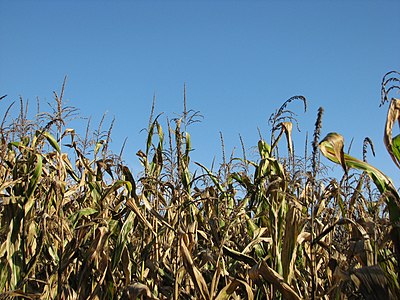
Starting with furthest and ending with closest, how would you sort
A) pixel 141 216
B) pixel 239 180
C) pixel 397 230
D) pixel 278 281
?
pixel 239 180 < pixel 141 216 < pixel 278 281 < pixel 397 230

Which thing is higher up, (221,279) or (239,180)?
(239,180)

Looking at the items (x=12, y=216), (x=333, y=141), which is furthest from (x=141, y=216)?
(x=333, y=141)

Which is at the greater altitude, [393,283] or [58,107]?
[58,107]

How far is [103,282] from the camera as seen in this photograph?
10.5 ft

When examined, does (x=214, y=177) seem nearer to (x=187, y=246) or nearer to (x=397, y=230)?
(x=187, y=246)

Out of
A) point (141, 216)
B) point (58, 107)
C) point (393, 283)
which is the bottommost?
point (393, 283)

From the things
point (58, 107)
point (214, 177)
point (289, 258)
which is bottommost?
point (289, 258)

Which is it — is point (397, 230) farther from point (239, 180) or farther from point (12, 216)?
point (12, 216)

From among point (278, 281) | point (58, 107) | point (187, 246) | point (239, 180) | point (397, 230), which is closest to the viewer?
point (397, 230)

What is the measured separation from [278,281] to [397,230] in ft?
2.11

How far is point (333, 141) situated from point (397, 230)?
20.4 inches

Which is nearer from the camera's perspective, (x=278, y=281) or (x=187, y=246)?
(x=278, y=281)

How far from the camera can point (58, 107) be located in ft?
10.5

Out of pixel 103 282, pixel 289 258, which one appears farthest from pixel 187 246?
pixel 103 282
